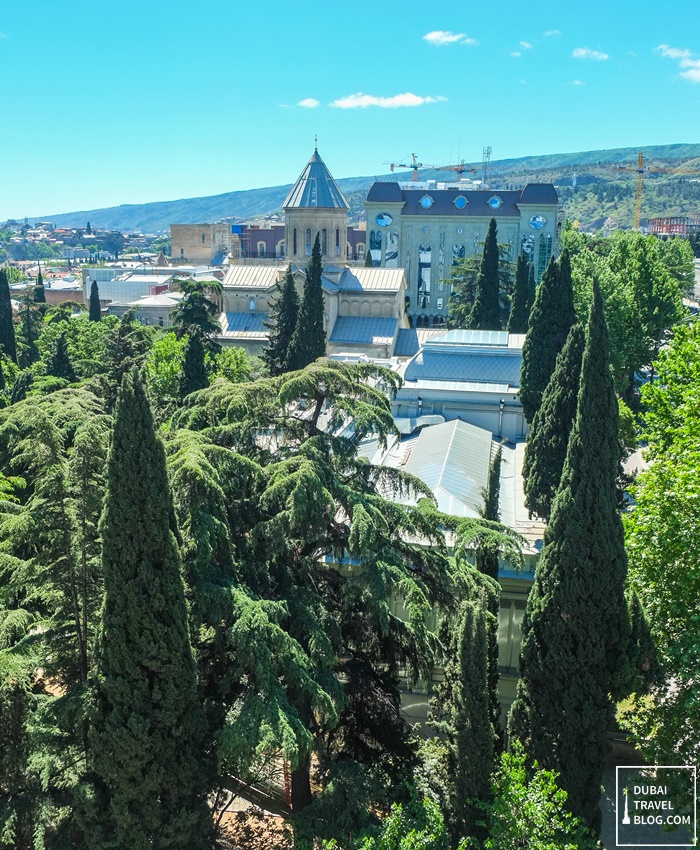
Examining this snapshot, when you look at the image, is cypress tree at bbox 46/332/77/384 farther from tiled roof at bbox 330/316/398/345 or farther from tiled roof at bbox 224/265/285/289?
tiled roof at bbox 224/265/285/289

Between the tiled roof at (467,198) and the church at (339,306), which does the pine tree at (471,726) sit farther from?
the tiled roof at (467,198)

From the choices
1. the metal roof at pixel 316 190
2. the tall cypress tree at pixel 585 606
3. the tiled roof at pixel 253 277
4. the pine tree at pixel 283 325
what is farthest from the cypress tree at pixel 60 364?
the metal roof at pixel 316 190

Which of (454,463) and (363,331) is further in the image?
(363,331)

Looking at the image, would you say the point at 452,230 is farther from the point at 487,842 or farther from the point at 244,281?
the point at 487,842

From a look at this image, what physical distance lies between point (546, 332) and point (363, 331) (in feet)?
62.8

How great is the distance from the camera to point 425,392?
2869 cm

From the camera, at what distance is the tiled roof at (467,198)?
73750 millimetres

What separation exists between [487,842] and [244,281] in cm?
4103

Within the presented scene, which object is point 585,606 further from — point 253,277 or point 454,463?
point 253,277

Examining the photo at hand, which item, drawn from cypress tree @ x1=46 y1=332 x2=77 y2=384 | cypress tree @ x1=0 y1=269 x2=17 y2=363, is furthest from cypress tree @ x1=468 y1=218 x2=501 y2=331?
cypress tree @ x1=0 y1=269 x2=17 y2=363

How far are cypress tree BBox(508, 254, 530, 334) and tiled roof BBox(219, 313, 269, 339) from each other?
14504mm

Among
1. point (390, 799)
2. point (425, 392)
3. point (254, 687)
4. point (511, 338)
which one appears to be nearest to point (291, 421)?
point (254, 687)

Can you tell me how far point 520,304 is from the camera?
39.7 m

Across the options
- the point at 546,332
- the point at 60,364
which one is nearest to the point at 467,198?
the point at 546,332
